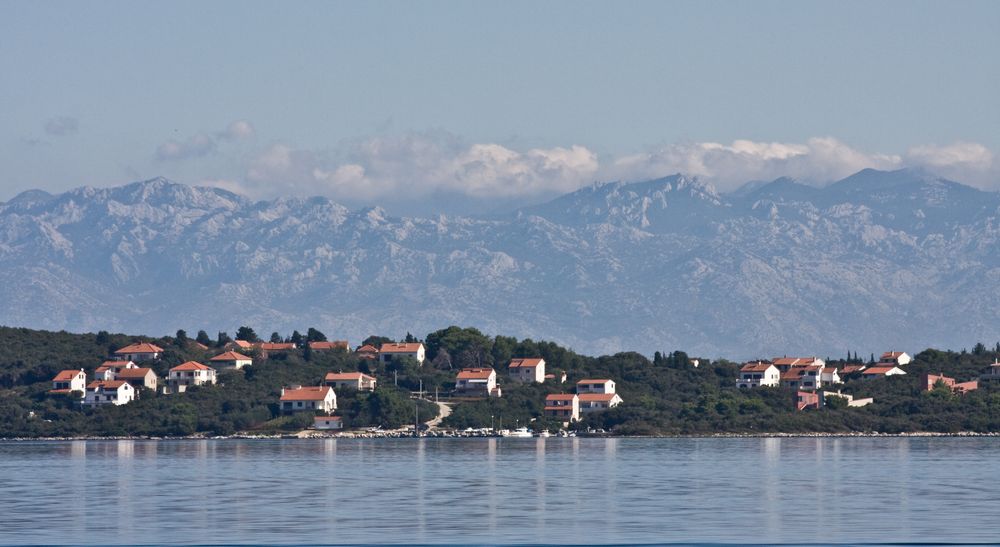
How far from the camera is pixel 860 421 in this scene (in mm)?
166750

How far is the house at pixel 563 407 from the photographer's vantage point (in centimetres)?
17300

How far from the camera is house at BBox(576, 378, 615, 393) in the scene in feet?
594

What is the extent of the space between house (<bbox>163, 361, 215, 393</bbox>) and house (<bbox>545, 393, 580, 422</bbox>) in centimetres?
3702

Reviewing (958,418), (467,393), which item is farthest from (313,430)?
(958,418)

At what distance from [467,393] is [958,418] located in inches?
1981

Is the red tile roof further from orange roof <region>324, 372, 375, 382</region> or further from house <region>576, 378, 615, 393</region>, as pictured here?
orange roof <region>324, 372, 375, 382</region>

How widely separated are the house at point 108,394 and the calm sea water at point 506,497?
5928 centimetres

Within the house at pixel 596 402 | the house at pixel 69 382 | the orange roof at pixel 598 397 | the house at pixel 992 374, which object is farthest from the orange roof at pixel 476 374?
the house at pixel 992 374

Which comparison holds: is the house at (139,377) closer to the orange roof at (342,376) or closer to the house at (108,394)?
the house at (108,394)

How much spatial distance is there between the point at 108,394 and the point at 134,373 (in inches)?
324

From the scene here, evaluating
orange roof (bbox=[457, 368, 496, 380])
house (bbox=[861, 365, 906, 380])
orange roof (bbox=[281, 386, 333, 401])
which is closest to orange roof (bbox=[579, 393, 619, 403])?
orange roof (bbox=[457, 368, 496, 380])

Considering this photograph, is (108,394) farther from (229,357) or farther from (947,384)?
(947,384)

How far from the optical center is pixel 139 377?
184m

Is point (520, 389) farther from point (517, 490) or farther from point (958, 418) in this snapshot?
point (517, 490)
